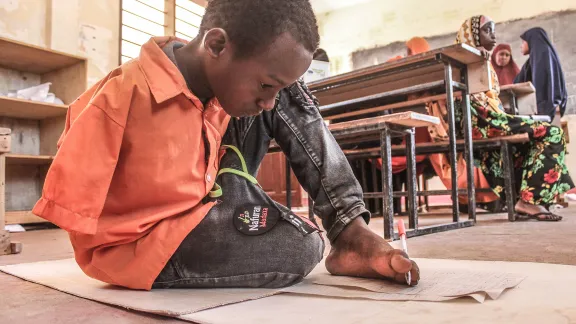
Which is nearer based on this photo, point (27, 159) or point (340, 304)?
point (340, 304)

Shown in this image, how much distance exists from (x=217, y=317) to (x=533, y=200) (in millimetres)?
2404

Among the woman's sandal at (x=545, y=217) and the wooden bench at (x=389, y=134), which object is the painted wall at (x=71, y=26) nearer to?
the wooden bench at (x=389, y=134)

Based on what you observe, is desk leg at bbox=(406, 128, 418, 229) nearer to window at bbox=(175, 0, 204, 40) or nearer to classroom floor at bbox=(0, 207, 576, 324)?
classroom floor at bbox=(0, 207, 576, 324)

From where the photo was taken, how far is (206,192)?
2.95 feet

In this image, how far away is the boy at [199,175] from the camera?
786 millimetres

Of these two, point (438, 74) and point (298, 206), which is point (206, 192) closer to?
point (438, 74)

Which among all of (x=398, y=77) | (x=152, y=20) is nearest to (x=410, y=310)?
(x=398, y=77)

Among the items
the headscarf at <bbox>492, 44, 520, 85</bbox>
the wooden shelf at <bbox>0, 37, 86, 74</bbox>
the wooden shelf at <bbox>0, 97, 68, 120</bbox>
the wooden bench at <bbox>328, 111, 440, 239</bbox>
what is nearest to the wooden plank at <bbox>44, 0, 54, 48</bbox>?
the wooden shelf at <bbox>0, 37, 86, 74</bbox>

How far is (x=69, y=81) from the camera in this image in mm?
3672

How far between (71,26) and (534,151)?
3751 mm

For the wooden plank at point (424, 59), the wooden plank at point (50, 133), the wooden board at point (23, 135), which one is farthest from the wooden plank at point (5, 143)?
the wooden board at point (23, 135)

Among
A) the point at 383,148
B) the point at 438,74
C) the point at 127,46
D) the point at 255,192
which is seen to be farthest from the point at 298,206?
the point at 255,192

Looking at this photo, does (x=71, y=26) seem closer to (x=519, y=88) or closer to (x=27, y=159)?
(x=27, y=159)

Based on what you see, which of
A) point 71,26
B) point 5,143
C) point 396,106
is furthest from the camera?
point 71,26
